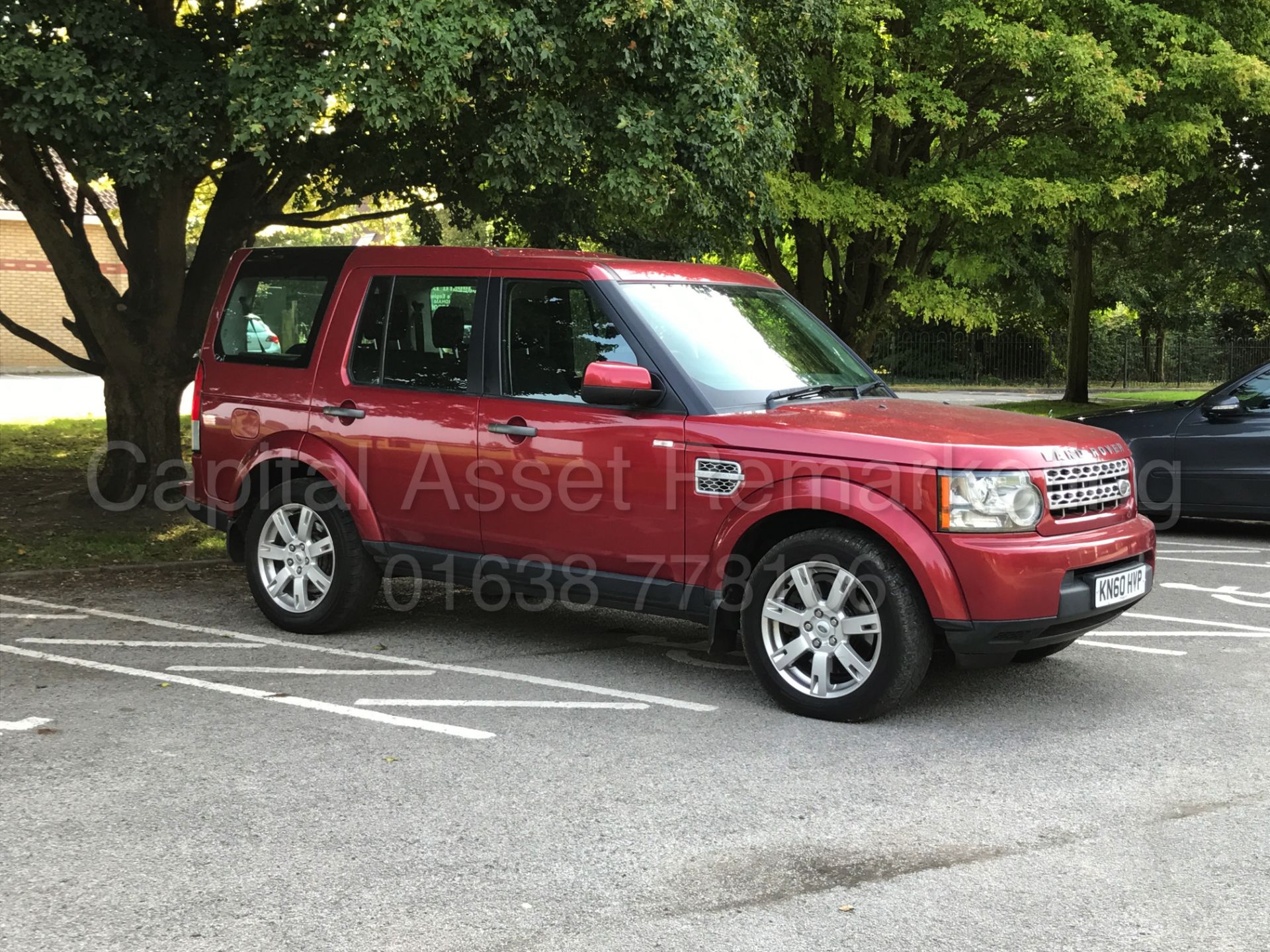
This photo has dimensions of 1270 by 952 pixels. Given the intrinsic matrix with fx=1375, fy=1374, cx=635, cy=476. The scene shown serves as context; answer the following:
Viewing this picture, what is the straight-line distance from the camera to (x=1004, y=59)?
1475 centimetres

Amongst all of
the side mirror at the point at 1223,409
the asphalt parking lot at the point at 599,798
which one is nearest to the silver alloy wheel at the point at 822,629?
the asphalt parking lot at the point at 599,798

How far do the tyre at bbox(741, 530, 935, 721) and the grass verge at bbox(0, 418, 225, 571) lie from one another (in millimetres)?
5605

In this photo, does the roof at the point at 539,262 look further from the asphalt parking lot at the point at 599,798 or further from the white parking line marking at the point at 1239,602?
the white parking line marking at the point at 1239,602

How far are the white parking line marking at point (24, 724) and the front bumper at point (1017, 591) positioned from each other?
12.1 feet

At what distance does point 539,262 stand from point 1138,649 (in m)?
3.70

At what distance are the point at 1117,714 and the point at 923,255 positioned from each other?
1388 centimetres

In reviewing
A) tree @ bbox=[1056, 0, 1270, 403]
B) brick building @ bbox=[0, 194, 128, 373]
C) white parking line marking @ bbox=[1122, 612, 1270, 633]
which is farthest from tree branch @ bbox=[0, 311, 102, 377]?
brick building @ bbox=[0, 194, 128, 373]

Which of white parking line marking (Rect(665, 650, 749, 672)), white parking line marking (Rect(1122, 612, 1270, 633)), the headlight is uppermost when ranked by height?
the headlight

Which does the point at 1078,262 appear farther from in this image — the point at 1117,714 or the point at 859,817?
the point at 859,817

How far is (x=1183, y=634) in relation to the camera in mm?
7578

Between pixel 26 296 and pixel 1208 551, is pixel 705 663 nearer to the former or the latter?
pixel 1208 551

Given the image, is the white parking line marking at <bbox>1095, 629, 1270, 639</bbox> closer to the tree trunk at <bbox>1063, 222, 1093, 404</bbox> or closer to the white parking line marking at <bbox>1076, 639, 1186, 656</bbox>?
the white parking line marking at <bbox>1076, 639, 1186, 656</bbox>

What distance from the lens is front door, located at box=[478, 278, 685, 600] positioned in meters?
6.10

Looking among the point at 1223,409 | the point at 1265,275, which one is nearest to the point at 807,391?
the point at 1223,409
